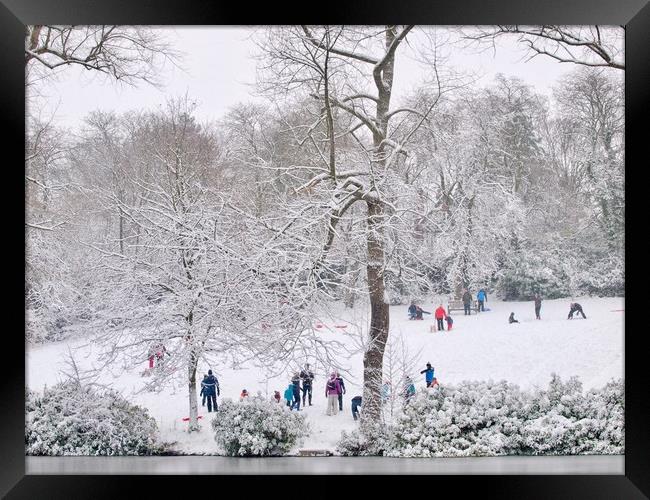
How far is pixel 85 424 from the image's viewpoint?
5004mm

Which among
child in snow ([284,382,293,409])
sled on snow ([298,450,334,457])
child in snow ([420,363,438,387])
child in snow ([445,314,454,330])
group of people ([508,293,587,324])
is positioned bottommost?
sled on snow ([298,450,334,457])

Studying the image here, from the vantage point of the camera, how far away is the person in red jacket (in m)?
5.90

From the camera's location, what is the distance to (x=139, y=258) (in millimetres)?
5148

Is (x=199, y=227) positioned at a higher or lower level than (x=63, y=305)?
higher

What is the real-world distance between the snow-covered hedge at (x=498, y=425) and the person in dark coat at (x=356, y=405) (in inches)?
7.8

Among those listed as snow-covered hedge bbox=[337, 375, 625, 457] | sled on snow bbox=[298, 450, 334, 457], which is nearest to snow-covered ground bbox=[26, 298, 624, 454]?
sled on snow bbox=[298, 450, 334, 457]

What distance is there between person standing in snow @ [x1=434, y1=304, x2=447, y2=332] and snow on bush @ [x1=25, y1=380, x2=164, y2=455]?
3.48 m

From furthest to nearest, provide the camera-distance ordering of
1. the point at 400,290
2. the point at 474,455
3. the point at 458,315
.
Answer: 1. the point at 458,315
2. the point at 400,290
3. the point at 474,455

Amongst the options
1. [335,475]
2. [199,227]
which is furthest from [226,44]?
[335,475]

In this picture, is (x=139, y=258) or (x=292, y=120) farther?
(x=292, y=120)

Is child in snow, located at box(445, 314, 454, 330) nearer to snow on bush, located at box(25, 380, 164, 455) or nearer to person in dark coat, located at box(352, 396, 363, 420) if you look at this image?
person in dark coat, located at box(352, 396, 363, 420)
